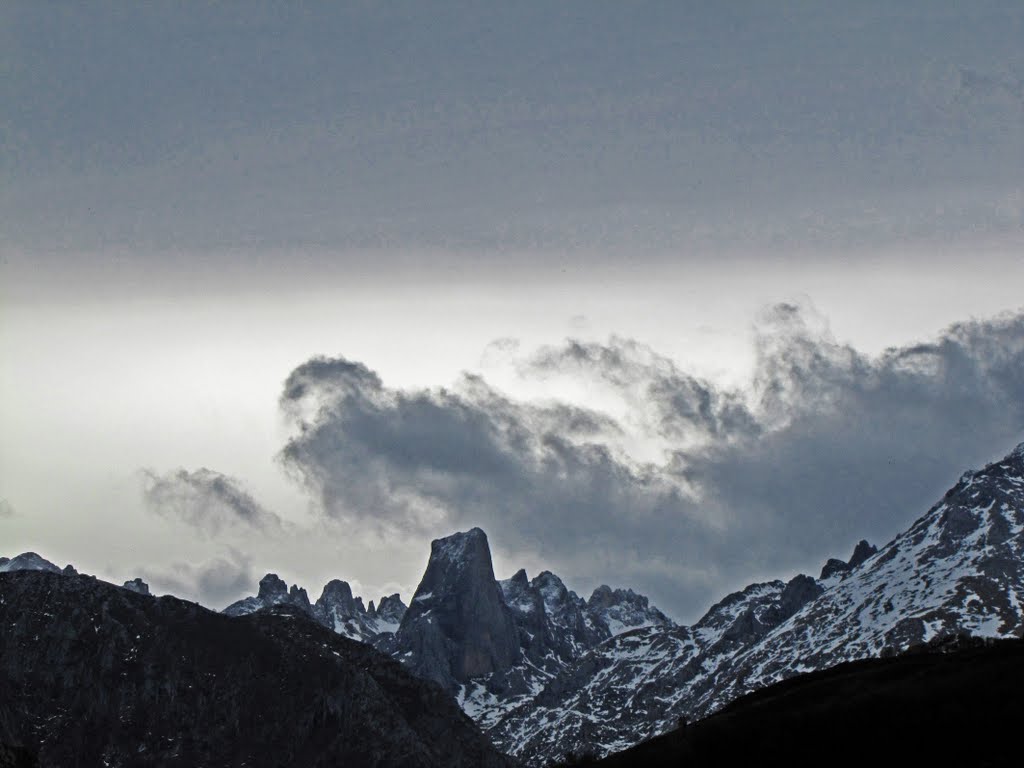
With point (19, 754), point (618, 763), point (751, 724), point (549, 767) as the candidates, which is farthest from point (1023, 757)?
point (19, 754)

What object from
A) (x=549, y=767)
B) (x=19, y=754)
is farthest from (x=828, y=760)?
(x=19, y=754)

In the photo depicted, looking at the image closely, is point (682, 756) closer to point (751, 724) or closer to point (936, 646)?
point (751, 724)

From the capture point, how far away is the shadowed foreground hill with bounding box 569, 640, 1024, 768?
120438 mm

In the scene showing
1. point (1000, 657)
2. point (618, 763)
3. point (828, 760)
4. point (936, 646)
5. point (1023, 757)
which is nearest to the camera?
point (1023, 757)

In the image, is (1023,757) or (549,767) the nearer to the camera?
(1023,757)

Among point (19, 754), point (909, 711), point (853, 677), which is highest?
point (19, 754)

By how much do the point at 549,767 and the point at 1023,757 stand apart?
65476 millimetres

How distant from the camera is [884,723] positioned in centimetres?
12888

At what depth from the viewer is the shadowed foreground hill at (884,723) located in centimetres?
12044

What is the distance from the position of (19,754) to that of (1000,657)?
332 ft

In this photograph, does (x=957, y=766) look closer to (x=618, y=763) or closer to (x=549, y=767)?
(x=618, y=763)

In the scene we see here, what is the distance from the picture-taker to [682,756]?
143000mm

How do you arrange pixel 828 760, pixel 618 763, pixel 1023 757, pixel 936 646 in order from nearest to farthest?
1. pixel 1023 757
2. pixel 828 760
3. pixel 618 763
4. pixel 936 646

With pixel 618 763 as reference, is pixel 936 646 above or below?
above
